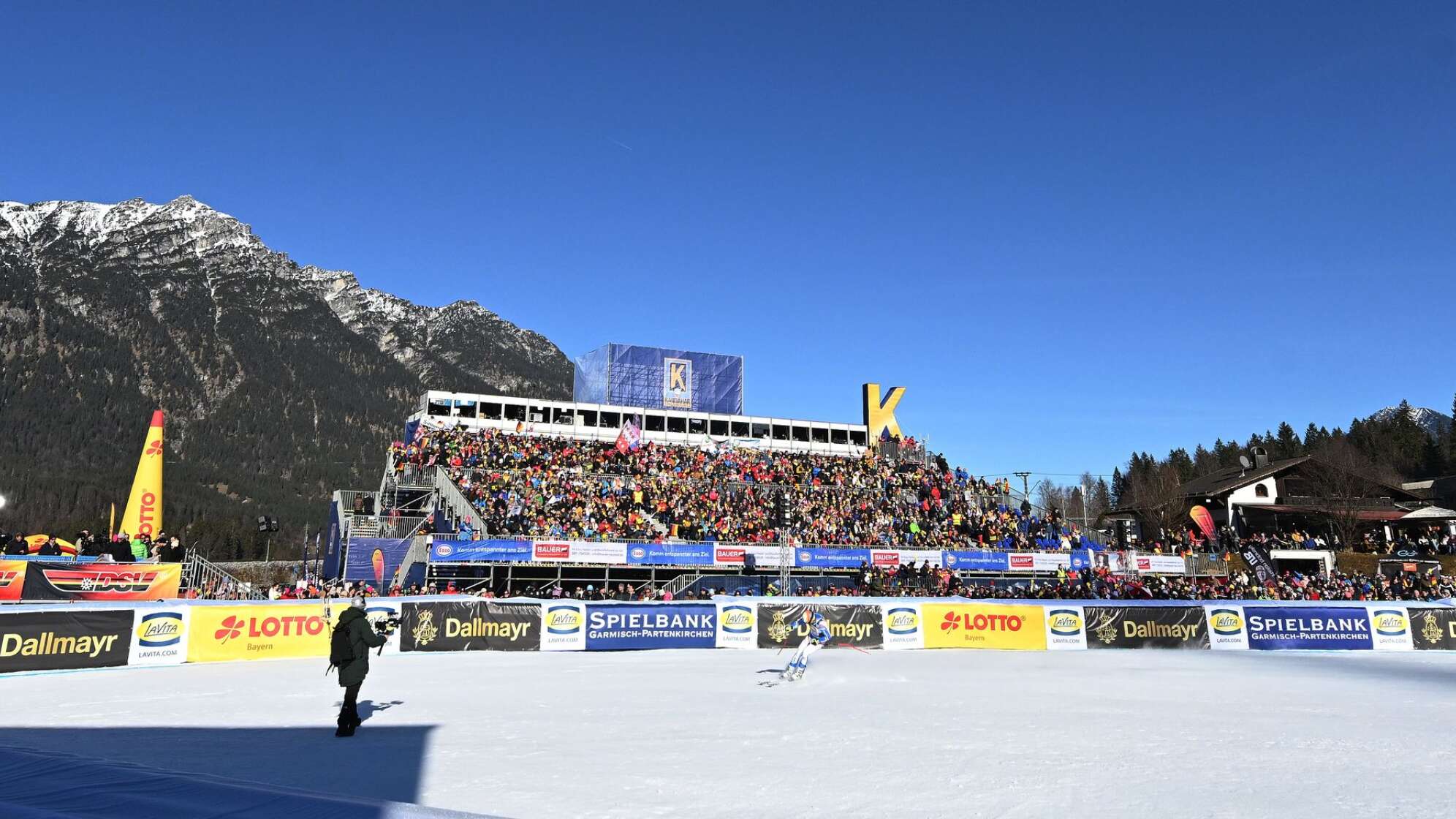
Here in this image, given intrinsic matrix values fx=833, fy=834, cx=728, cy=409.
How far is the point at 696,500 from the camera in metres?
46.2

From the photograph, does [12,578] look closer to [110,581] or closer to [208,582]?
[110,581]

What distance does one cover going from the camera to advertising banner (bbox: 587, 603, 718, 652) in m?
25.5

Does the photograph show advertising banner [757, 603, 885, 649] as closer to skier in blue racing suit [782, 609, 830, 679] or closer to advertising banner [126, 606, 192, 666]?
skier in blue racing suit [782, 609, 830, 679]

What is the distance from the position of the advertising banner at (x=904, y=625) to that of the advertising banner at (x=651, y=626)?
18.7ft

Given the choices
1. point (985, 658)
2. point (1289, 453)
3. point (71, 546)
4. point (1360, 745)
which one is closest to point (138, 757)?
point (1360, 745)

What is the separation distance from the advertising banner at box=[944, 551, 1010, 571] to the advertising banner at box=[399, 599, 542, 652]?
2480 cm

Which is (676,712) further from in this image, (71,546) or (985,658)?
(71,546)

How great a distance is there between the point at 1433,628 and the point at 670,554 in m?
29.0

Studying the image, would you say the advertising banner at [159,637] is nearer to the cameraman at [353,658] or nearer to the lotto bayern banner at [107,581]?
the lotto bayern banner at [107,581]

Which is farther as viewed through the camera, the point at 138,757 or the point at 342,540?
the point at 342,540

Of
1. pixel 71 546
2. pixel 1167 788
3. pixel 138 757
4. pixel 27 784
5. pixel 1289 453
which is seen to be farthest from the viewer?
pixel 1289 453

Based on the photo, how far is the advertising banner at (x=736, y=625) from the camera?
86.4 feet

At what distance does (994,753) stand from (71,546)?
30.7 m

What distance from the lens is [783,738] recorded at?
1142 cm
